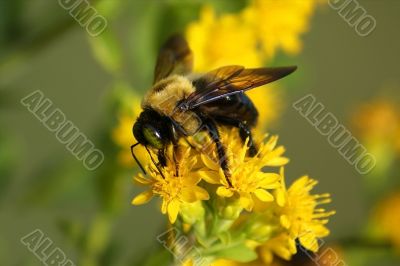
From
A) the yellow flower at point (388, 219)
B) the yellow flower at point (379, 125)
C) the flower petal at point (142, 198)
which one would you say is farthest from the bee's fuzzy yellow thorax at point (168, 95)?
the yellow flower at point (379, 125)

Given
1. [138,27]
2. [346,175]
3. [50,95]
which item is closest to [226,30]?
[138,27]

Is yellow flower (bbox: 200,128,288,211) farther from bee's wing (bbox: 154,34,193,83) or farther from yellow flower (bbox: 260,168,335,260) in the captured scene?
bee's wing (bbox: 154,34,193,83)

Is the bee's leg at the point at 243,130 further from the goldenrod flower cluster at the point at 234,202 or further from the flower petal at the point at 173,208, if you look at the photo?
the flower petal at the point at 173,208

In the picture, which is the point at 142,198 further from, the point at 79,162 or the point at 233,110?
the point at 79,162

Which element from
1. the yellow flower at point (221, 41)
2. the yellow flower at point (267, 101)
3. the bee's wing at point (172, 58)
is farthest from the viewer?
the yellow flower at point (267, 101)

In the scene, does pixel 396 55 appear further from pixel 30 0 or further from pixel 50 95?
pixel 30 0

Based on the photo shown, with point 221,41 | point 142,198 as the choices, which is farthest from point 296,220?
point 221,41
